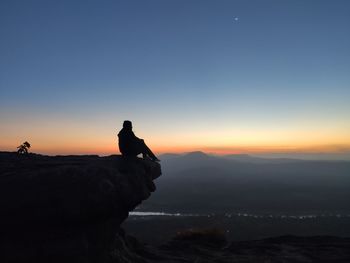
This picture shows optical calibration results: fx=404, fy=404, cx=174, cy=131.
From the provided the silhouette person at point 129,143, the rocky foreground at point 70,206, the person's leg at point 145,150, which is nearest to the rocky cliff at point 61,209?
the rocky foreground at point 70,206

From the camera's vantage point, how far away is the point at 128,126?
20094mm

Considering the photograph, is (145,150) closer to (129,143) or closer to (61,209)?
(129,143)

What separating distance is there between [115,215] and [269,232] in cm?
6289

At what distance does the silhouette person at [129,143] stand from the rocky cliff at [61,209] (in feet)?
6.94

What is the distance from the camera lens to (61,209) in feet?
49.9

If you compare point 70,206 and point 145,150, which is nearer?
point 70,206

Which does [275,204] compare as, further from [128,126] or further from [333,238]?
[128,126]

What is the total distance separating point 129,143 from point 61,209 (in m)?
5.77

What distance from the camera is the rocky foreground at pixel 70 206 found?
1502 centimetres

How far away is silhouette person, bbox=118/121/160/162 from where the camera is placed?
19953 millimetres

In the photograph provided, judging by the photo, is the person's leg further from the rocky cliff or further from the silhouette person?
the rocky cliff

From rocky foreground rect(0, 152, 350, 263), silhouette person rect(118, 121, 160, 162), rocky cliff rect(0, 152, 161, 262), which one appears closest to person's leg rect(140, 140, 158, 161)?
silhouette person rect(118, 121, 160, 162)

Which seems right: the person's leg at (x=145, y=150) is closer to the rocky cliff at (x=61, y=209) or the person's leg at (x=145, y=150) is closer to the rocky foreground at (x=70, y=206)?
the rocky foreground at (x=70, y=206)

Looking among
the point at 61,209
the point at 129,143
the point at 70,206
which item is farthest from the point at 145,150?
the point at 61,209
